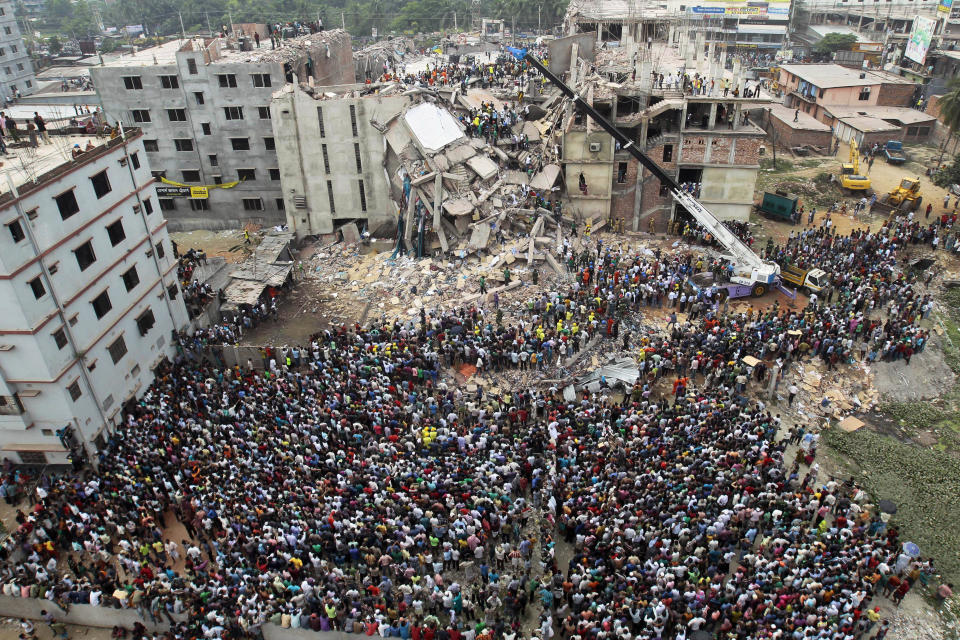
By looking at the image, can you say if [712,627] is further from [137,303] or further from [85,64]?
[85,64]

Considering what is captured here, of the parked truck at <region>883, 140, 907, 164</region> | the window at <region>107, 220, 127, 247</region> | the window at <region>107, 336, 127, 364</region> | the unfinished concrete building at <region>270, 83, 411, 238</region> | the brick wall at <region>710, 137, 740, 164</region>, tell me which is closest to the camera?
the window at <region>107, 336, 127, 364</region>

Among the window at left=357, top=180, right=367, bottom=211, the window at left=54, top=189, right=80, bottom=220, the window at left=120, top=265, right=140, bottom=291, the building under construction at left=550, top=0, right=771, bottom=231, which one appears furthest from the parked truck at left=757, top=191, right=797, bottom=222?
the window at left=54, top=189, right=80, bottom=220

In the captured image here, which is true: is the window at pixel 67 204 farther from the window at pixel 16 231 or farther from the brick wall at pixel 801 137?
the brick wall at pixel 801 137

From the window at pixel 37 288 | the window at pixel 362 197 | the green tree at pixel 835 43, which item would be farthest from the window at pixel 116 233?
the green tree at pixel 835 43

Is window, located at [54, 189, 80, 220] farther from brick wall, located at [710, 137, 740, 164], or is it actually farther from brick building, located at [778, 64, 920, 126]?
brick building, located at [778, 64, 920, 126]

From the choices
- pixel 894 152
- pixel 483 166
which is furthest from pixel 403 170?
pixel 894 152

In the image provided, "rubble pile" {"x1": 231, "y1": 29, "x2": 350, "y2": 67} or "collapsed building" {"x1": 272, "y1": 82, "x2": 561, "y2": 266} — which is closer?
"collapsed building" {"x1": 272, "y1": 82, "x2": 561, "y2": 266}

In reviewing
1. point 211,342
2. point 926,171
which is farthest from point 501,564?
point 926,171
